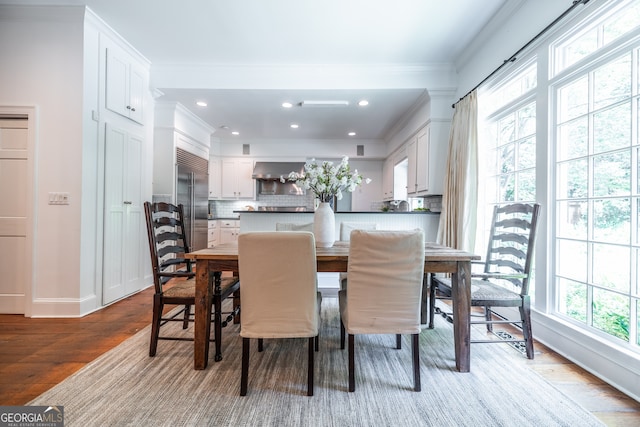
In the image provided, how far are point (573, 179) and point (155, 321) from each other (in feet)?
10.5

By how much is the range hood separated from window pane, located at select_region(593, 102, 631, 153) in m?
4.91

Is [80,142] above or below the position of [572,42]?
below

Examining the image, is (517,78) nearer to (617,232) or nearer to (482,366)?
(617,232)

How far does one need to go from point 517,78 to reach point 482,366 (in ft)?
8.40

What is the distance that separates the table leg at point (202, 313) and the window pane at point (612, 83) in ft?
9.08

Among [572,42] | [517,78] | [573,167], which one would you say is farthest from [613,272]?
[517,78]

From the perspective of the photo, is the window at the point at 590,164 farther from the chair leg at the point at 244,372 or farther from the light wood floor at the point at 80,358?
the chair leg at the point at 244,372

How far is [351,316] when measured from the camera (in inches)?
64.9

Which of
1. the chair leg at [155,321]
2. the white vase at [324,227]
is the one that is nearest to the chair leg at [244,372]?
the chair leg at [155,321]

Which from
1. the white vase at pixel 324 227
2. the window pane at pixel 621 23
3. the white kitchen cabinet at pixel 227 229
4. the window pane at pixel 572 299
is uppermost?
the window pane at pixel 621 23

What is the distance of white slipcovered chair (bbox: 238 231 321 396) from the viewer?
1.53 m

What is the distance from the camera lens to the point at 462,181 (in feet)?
10.4

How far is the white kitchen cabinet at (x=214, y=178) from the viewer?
641 cm

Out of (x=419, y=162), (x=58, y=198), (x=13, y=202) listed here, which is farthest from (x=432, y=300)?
(x=13, y=202)
